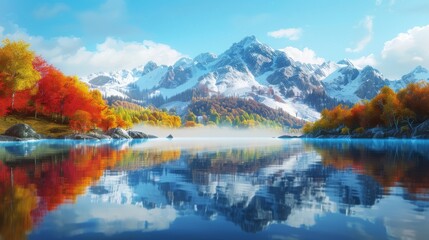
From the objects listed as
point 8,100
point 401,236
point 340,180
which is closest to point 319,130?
point 8,100

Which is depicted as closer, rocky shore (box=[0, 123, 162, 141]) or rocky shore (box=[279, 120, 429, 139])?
rocky shore (box=[0, 123, 162, 141])

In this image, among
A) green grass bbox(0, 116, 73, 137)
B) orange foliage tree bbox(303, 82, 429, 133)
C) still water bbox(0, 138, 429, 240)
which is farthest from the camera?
orange foliage tree bbox(303, 82, 429, 133)

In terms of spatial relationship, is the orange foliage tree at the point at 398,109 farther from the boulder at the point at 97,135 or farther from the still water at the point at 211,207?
the still water at the point at 211,207

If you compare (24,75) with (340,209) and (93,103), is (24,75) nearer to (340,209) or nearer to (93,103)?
(93,103)

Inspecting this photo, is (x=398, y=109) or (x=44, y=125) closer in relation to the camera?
(x=44, y=125)

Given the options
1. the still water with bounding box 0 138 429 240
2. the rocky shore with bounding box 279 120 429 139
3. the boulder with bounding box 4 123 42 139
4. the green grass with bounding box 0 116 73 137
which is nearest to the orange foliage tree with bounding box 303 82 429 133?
the rocky shore with bounding box 279 120 429 139

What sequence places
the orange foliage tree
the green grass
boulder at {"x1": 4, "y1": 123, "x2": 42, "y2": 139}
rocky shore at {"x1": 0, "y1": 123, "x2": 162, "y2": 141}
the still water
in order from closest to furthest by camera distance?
the still water < rocky shore at {"x1": 0, "y1": 123, "x2": 162, "y2": 141} < boulder at {"x1": 4, "y1": 123, "x2": 42, "y2": 139} < the green grass < the orange foliage tree

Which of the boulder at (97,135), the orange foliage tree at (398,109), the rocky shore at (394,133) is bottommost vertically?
the boulder at (97,135)

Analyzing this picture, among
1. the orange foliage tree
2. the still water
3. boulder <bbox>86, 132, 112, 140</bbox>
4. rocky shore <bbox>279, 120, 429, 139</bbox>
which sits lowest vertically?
the still water

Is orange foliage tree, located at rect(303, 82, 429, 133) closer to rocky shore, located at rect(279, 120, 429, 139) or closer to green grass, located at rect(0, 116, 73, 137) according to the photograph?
rocky shore, located at rect(279, 120, 429, 139)

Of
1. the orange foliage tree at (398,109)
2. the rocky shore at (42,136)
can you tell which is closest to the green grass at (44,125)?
the rocky shore at (42,136)

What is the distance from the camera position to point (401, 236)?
10117mm

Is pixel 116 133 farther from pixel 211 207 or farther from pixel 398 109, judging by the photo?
pixel 211 207

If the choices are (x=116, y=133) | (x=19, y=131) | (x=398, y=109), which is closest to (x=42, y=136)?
(x=19, y=131)
